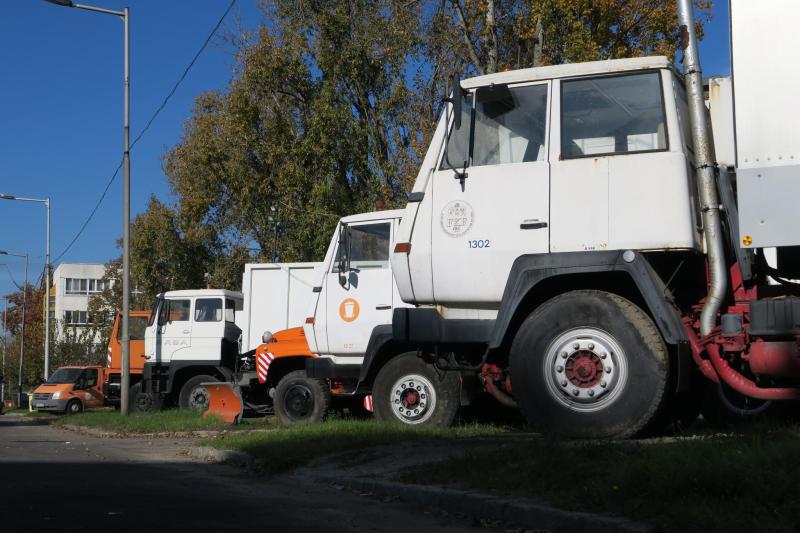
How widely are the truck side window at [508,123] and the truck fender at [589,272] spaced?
1002 millimetres

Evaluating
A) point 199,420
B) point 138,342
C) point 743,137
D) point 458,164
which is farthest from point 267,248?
point 743,137

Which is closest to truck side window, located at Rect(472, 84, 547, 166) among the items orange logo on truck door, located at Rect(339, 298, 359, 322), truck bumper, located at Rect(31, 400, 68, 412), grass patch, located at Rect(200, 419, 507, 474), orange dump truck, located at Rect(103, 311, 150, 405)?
grass patch, located at Rect(200, 419, 507, 474)

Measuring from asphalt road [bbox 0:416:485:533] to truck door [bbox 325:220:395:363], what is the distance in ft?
10.0

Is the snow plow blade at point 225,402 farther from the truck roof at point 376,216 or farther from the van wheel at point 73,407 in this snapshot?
the van wheel at point 73,407

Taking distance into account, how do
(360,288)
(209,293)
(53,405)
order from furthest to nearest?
(53,405), (209,293), (360,288)

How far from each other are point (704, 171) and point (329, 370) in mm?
6816

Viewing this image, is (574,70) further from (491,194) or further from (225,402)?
(225,402)

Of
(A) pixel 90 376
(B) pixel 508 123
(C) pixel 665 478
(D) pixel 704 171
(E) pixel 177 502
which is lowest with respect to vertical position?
(A) pixel 90 376

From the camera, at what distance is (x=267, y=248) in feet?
98.1

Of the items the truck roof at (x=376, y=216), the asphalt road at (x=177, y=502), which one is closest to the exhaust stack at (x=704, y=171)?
the asphalt road at (x=177, y=502)

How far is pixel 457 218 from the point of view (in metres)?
8.39

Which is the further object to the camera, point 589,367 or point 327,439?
point 327,439

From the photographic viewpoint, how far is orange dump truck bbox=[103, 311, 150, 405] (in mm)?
24219

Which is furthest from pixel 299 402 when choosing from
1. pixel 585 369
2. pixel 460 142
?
pixel 585 369
